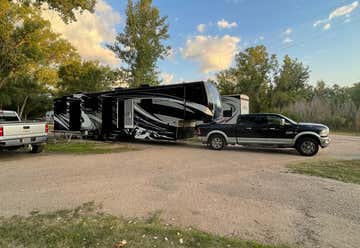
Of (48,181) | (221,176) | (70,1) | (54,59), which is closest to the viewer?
(48,181)

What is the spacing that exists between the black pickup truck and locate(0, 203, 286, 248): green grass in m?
7.39

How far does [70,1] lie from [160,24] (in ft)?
27.3

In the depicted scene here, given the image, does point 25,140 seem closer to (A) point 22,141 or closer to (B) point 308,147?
(A) point 22,141

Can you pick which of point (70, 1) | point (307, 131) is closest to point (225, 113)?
point (307, 131)

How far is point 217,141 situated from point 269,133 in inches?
91.1

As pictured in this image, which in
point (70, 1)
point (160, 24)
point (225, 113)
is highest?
point (160, 24)

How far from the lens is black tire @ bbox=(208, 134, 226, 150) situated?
10.6 metres

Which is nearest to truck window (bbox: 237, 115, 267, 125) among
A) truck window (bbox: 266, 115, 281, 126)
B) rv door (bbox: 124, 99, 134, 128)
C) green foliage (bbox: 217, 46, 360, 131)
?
truck window (bbox: 266, 115, 281, 126)

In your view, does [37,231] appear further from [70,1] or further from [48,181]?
[70,1]

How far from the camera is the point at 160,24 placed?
19219 millimetres

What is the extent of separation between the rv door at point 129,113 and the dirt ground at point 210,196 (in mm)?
5632

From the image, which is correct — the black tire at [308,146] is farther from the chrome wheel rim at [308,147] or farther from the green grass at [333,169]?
the green grass at [333,169]

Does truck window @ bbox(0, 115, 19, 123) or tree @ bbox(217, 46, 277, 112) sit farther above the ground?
tree @ bbox(217, 46, 277, 112)

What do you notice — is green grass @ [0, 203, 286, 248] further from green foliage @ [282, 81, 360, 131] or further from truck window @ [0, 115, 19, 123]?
green foliage @ [282, 81, 360, 131]
